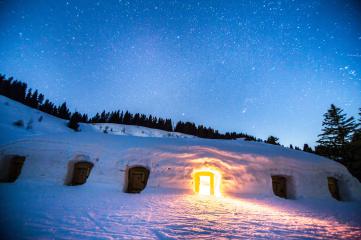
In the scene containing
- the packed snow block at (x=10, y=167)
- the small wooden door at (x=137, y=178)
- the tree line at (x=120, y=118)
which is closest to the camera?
the packed snow block at (x=10, y=167)

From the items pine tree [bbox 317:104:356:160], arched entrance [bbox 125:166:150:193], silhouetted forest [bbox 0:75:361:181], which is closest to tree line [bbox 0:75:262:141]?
silhouetted forest [bbox 0:75:361:181]

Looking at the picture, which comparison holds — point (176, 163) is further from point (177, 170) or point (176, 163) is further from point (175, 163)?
point (177, 170)

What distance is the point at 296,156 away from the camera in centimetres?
A: 1327

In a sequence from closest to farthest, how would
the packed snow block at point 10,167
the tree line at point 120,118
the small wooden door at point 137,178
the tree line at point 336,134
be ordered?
the packed snow block at point 10,167
the small wooden door at point 137,178
the tree line at point 336,134
the tree line at point 120,118

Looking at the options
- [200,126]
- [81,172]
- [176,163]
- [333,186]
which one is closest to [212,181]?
[176,163]

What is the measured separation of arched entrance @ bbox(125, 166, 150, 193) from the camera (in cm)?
1282

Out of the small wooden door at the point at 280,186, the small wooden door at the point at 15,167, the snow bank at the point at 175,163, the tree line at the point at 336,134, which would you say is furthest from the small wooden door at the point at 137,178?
the tree line at the point at 336,134

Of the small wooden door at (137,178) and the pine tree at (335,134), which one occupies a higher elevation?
the pine tree at (335,134)

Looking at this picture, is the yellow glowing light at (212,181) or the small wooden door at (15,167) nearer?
the yellow glowing light at (212,181)

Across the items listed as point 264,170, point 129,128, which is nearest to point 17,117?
point 129,128

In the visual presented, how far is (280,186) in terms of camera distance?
12891 mm

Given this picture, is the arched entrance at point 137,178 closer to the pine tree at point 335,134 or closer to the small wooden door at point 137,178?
the small wooden door at point 137,178

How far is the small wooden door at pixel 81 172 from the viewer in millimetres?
12219

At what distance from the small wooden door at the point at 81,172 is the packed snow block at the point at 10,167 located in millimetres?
3912
